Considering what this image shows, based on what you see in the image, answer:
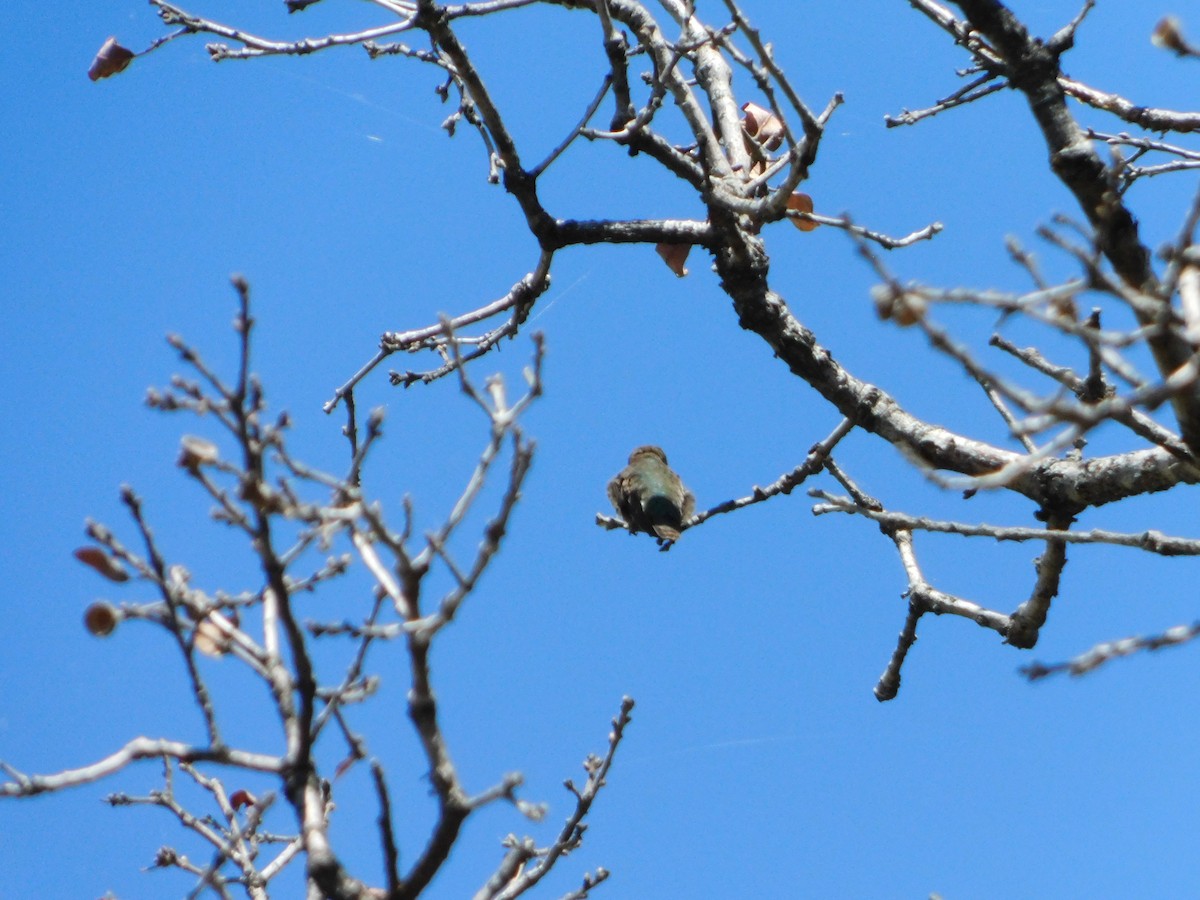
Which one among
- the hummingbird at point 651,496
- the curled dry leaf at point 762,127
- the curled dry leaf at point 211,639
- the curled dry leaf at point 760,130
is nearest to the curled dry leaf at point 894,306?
the curled dry leaf at point 211,639

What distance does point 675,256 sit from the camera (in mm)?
3668

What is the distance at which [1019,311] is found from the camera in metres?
1.42

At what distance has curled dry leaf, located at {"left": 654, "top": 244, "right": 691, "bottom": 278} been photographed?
364cm

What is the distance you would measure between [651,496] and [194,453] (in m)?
5.28

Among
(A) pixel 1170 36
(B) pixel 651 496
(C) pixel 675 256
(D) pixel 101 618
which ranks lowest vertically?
(D) pixel 101 618

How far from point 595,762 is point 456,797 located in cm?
167

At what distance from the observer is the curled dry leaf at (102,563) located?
176 cm

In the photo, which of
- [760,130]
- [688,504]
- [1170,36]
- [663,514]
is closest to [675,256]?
[760,130]

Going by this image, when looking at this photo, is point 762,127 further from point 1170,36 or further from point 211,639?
point 211,639

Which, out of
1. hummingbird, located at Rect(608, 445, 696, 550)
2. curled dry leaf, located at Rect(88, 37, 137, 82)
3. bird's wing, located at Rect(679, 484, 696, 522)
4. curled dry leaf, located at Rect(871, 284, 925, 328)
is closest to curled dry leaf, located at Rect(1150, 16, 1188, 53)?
curled dry leaf, located at Rect(871, 284, 925, 328)

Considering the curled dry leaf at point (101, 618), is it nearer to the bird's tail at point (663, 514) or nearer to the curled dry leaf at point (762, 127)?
the curled dry leaf at point (762, 127)

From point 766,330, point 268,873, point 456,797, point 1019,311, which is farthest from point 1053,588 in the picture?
point 268,873

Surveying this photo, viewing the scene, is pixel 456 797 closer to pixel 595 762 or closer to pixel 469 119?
pixel 595 762

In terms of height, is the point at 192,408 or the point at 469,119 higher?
the point at 469,119
